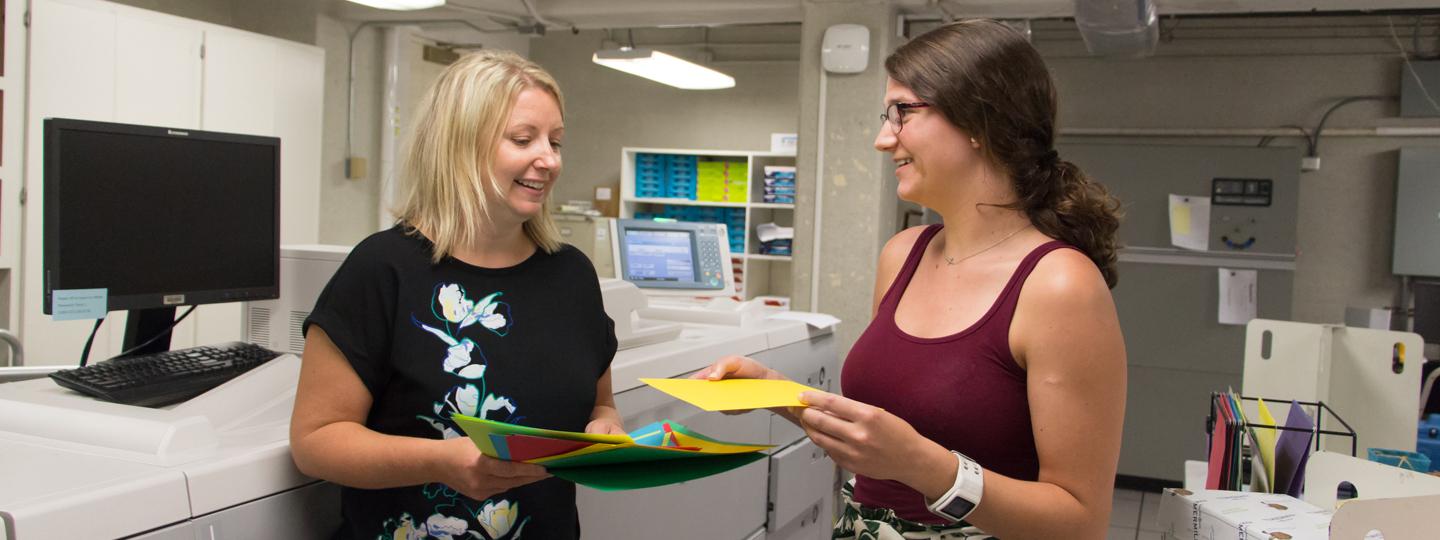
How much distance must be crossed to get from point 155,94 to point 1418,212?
653 cm

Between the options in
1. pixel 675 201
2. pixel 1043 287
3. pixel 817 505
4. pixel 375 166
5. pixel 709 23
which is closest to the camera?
pixel 1043 287

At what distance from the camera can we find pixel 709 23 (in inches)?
198

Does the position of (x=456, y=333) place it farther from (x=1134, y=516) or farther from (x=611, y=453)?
(x=1134, y=516)

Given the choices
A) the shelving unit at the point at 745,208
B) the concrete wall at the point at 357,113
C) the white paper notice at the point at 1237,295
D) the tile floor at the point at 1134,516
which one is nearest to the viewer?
the tile floor at the point at 1134,516

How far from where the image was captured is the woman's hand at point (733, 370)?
1.43 m

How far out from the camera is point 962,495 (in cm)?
111

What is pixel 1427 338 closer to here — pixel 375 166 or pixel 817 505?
pixel 817 505

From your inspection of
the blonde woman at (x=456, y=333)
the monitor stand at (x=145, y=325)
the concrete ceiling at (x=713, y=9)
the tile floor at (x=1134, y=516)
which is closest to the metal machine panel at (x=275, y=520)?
the blonde woman at (x=456, y=333)

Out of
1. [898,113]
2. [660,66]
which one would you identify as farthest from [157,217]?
[660,66]

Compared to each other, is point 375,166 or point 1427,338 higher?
point 375,166

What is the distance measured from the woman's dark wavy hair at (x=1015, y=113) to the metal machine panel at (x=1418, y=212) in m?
5.58

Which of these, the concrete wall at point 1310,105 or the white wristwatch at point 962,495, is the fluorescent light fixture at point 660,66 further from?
the white wristwatch at point 962,495

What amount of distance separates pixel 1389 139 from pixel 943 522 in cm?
598

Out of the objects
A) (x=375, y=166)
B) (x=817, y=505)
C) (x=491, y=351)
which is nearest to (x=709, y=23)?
(x=375, y=166)
